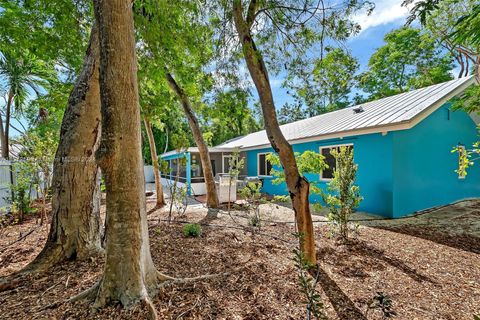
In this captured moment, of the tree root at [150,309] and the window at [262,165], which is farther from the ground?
the window at [262,165]

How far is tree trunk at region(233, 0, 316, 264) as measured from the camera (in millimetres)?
3215

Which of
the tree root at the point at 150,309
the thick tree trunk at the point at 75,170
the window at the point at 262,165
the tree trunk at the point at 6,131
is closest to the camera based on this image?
the tree root at the point at 150,309

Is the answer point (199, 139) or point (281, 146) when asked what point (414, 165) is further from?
point (199, 139)

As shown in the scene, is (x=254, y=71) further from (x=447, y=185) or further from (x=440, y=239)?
(x=447, y=185)

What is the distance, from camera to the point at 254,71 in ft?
11.2

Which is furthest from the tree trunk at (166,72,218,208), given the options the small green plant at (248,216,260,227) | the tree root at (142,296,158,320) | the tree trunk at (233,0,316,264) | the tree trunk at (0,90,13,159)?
the tree trunk at (0,90,13,159)

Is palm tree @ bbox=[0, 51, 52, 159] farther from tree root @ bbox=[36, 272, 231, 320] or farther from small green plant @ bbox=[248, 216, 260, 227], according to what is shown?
tree root @ bbox=[36, 272, 231, 320]

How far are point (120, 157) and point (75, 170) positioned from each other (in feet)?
5.58

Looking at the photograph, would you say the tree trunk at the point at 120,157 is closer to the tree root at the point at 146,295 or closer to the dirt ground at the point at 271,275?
the tree root at the point at 146,295

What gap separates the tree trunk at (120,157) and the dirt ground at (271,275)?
9.7 inches

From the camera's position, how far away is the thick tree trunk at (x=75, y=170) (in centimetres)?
321

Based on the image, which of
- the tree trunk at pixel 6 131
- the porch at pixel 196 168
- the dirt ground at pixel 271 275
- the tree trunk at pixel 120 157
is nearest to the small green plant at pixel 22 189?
the dirt ground at pixel 271 275

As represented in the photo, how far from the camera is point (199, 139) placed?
8570 millimetres

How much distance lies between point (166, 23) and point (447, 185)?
403 inches
